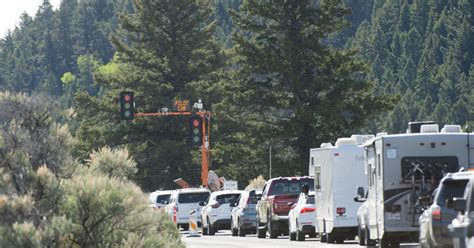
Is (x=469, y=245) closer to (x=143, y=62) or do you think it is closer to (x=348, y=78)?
(x=348, y=78)

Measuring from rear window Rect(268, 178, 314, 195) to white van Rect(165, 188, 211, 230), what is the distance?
13562 millimetres

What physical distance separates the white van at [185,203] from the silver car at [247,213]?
27.3 feet

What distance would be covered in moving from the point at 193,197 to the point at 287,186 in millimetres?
15999

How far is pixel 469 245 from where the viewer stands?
59.4ft

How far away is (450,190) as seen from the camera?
23.6m

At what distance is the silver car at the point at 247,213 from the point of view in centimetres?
4784

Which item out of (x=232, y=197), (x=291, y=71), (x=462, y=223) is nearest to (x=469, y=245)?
(x=462, y=223)

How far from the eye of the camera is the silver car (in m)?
47.8

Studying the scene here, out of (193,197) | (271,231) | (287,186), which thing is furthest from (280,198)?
(193,197)

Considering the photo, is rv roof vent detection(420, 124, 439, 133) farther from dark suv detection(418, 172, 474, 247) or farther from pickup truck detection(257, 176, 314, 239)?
pickup truck detection(257, 176, 314, 239)

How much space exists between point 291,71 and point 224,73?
17.4 metres

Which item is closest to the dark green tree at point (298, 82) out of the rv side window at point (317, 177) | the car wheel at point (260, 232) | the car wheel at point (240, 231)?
the car wheel at point (240, 231)

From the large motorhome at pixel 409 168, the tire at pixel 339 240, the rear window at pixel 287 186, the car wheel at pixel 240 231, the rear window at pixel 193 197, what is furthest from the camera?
the rear window at pixel 193 197

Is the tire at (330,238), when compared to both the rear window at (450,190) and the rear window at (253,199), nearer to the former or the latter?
the rear window at (253,199)
